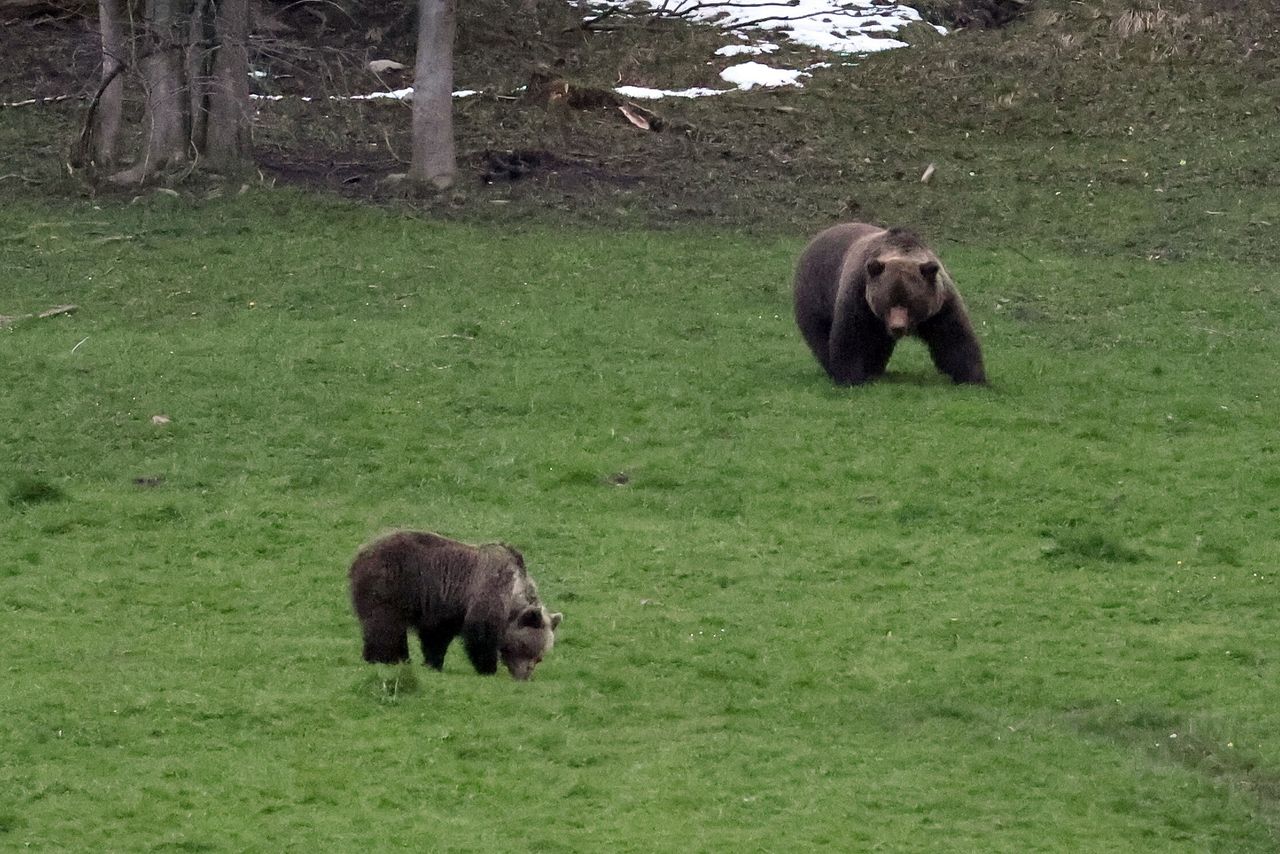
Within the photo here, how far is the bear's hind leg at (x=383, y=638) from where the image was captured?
916cm

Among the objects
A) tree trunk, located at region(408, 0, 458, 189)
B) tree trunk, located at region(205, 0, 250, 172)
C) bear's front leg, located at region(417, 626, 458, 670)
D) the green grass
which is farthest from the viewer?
tree trunk, located at region(408, 0, 458, 189)

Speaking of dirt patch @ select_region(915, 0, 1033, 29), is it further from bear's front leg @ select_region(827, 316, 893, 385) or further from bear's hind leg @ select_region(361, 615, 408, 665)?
bear's hind leg @ select_region(361, 615, 408, 665)

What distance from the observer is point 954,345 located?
1500cm

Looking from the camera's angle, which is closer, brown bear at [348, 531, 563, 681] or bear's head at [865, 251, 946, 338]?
brown bear at [348, 531, 563, 681]

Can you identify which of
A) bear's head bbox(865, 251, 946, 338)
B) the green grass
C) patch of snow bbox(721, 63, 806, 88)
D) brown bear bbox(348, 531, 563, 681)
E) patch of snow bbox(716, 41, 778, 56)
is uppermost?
patch of snow bbox(716, 41, 778, 56)

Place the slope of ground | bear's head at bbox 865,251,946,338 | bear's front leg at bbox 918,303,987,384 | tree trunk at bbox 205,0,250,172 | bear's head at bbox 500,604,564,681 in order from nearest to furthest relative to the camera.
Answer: bear's head at bbox 500,604,564,681 → bear's head at bbox 865,251,946,338 → bear's front leg at bbox 918,303,987,384 → tree trunk at bbox 205,0,250,172 → the slope of ground

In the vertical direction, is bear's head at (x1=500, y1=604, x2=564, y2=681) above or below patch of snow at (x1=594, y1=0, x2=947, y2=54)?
below

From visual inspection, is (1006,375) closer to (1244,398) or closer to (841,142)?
(1244,398)

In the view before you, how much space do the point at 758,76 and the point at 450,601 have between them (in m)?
20.8

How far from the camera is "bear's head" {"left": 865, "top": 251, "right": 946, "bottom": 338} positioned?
46.8ft

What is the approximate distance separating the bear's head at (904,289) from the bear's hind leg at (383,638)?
250 inches

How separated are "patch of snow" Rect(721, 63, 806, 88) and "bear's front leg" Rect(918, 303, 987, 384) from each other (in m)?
14.0

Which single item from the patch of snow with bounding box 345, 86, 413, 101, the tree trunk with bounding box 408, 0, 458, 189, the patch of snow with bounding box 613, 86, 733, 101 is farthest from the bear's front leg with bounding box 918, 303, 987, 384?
the patch of snow with bounding box 345, 86, 413, 101

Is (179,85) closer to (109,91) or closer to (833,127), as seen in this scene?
(109,91)
